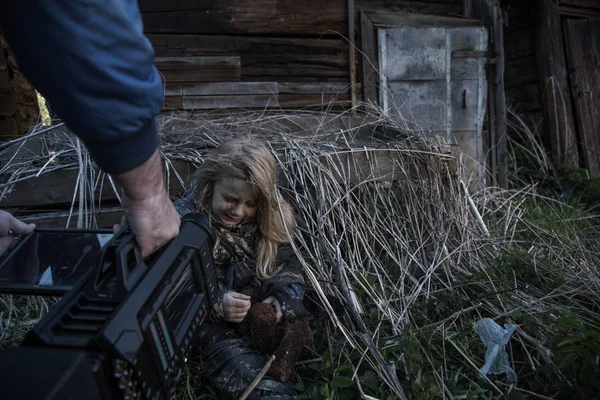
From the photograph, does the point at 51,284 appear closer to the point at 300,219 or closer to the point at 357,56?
the point at 300,219

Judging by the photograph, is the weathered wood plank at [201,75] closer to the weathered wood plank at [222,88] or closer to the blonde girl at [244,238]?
the weathered wood plank at [222,88]

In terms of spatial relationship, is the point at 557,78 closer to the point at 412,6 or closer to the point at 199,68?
the point at 412,6

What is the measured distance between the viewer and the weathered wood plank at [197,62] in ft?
12.8

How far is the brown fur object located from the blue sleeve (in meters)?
1.03

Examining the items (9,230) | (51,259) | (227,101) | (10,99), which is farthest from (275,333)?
(10,99)

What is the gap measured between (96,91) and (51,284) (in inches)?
28.5

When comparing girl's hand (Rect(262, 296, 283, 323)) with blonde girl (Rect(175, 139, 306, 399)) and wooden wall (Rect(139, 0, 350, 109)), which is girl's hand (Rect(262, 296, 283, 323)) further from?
wooden wall (Rect(139, 0, 350, 109))

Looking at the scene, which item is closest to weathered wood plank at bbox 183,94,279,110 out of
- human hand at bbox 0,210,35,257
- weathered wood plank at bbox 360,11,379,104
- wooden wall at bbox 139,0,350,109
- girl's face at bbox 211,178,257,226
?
wooden wall at bbox 139,0,350,109

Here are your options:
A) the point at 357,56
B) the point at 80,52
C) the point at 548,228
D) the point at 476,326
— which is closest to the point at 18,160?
the point at 80,52

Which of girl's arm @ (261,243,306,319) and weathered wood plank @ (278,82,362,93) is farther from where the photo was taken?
weathered wood plank @ (278,82,362,93)

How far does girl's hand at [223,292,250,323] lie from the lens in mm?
1715

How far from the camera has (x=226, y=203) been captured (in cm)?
189

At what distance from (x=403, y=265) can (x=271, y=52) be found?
2.61m

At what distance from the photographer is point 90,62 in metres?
0.79
